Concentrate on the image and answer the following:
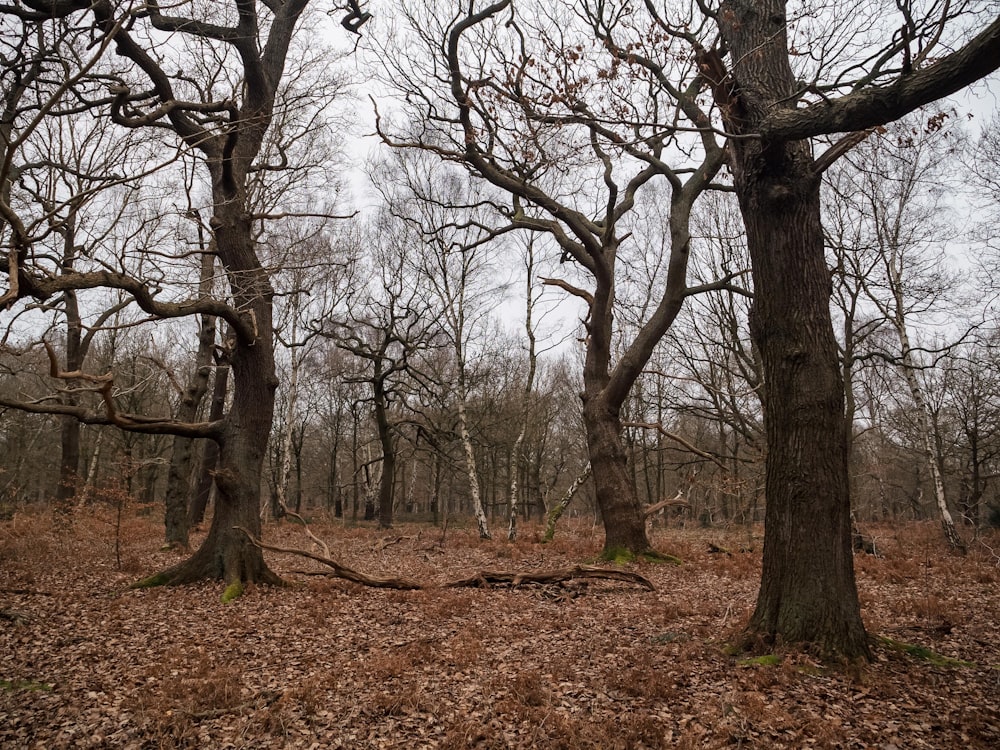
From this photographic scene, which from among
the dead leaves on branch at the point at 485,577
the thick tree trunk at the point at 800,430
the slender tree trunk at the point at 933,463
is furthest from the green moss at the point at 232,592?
the slender tree trunk at the point at 933,463

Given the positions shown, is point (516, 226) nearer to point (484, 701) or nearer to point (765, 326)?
point (765, 326)

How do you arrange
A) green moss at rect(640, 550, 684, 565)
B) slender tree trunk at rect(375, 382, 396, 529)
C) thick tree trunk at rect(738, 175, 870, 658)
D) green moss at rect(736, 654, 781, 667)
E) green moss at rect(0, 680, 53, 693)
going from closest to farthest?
green moss at rect(0, 680, 53, 693) → green moss at rect(736, 654, 781, 667) → thick tree trunk at rect(738, 175, 870, 658) → green moss at rect(640, 550, 684, 565) → slender tree trunk at rect(375, 382, 396, 529)

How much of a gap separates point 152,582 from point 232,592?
1.50 m

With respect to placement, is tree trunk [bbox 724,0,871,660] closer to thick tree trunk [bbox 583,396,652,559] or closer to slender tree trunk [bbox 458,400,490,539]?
thick tree trunk [bbox 583,396,652,559]

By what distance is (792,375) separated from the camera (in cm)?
517

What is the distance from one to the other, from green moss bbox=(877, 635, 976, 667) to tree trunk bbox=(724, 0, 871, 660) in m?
0.43

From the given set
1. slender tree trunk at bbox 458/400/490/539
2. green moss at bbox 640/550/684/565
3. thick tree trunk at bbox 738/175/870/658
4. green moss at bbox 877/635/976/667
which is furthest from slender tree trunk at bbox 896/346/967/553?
slender tree trunk at bbox 458/400/490/539

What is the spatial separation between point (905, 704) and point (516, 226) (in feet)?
30.3

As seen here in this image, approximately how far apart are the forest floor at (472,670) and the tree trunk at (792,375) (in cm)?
49

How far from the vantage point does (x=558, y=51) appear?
19.0 feet

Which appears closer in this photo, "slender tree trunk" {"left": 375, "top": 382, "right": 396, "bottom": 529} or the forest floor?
the forest floor

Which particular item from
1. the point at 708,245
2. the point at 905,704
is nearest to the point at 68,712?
the point at 905,704

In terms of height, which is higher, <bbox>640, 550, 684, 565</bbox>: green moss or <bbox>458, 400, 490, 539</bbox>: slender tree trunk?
<bbox>458, 400, 490, 539</bbox>: slender tree trunk

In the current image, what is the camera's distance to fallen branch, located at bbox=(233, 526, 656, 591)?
8.63m
